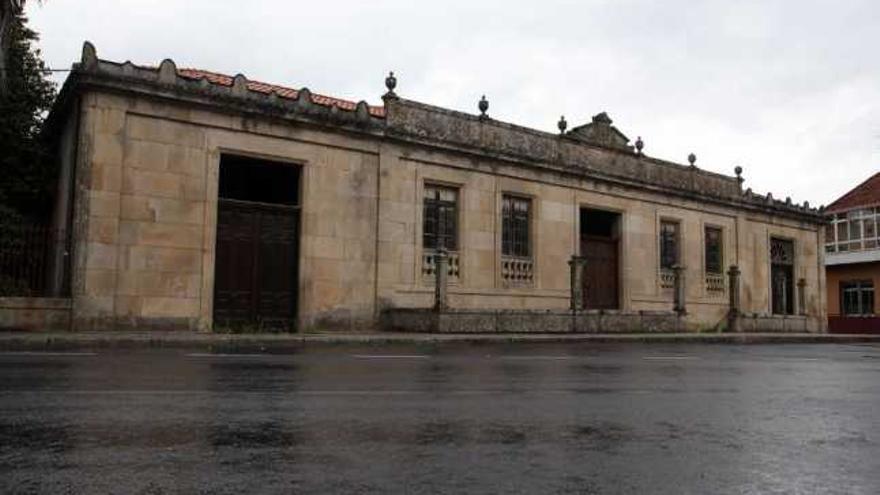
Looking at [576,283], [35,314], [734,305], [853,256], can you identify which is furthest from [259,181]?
[853,256]

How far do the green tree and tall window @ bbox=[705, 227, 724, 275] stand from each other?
2124cm

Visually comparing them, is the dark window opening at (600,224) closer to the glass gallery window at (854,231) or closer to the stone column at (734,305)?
the stone column at (734,305)

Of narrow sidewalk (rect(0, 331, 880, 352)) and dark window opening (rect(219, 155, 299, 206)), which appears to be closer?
narrow sidewalk (rect(0, 331, 880, 352))

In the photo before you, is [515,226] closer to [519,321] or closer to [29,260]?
[519,321]

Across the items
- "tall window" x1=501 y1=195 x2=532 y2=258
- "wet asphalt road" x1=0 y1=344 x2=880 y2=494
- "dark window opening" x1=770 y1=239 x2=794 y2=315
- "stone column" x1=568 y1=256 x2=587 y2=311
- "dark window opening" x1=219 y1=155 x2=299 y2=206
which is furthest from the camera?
"dark window opening" x1=770 y1=239 x2=794 y2=315

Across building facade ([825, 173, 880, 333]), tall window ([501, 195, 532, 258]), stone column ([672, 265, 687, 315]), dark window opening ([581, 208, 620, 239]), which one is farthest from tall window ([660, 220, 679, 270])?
building facade ([825, 173, 880, 333])

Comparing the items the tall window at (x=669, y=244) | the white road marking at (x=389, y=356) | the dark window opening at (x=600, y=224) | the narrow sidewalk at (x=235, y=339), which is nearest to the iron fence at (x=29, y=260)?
the narrow sidewalk at (x=235, y=339)

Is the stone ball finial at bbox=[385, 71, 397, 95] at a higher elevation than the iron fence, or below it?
higher

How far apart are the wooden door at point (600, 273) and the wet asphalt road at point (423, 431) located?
15523mm

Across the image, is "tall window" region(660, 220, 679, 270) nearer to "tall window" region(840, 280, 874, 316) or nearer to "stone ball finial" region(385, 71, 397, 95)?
"stone ball finial" region(385, 71, 397, 95)

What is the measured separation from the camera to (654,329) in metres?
21.3

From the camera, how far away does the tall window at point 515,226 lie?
2259 centimetres

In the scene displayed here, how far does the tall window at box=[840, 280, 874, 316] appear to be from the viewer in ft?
130

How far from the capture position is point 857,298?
40312mm
